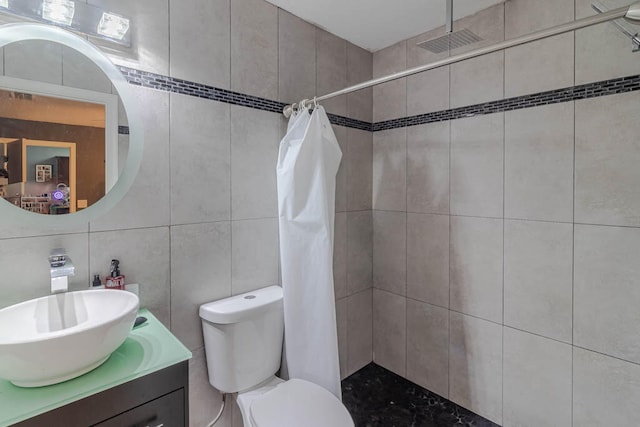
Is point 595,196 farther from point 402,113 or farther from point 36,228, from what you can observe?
point 36,228

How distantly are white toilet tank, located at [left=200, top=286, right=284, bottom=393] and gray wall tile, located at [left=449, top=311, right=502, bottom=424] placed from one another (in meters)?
1.17

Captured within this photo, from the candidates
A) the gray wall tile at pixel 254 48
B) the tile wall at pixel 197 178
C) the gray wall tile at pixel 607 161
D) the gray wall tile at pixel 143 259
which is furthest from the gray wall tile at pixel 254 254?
the gray wall tile at pixel 607 161

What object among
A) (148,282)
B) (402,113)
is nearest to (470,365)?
(402,113)

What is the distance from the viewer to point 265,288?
1.79m

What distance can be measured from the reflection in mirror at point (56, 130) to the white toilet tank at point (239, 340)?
0.71 meters

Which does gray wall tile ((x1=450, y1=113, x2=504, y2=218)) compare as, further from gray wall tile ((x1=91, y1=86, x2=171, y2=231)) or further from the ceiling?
gray wall tile ((x1=91, y1=86, x2=171, y2=231))

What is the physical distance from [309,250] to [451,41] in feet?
4.58

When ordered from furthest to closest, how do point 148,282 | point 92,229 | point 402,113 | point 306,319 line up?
point 402,113 → point 306,319 → point 148,282 → point 92,229

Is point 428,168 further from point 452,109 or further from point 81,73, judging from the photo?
point 81,73

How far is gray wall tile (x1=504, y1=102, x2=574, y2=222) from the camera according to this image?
5.21ft

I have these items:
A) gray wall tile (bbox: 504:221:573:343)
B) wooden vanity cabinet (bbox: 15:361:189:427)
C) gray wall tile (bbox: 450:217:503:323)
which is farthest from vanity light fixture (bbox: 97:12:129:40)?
gray wall tile (bbox: 504:221:573:343)

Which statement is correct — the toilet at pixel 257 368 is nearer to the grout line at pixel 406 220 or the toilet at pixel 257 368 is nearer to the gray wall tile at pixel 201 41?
the grout line at pixel 406 220

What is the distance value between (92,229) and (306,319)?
1.05 m

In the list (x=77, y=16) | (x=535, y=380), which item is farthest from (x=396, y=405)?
(x=77, y=16)
